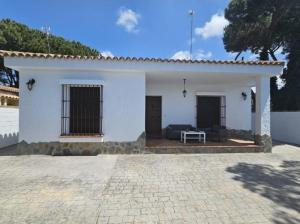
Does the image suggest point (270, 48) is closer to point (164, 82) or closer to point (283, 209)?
point (164, 82)

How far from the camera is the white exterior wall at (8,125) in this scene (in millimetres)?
10961

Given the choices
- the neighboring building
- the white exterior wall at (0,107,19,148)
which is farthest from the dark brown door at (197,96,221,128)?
the neighboring building

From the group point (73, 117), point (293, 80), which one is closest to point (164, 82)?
point (73, 117)

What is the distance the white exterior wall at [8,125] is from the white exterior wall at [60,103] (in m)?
3.09

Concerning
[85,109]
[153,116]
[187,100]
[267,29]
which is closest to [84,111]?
[85,109]

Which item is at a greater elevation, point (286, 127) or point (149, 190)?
point (286, 127)

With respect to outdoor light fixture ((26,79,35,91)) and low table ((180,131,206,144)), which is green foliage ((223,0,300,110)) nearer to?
low table ((180,131,206,144))

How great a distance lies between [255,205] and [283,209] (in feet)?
1.62

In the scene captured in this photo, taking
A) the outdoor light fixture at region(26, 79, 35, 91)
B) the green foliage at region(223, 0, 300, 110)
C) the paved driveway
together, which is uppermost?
the green foliage at region(223, 0, 300, 110)

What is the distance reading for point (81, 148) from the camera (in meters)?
8.99

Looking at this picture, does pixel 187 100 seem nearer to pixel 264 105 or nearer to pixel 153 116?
pixel 153 116

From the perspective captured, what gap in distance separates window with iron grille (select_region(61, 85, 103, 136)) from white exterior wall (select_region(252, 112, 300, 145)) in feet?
36.6

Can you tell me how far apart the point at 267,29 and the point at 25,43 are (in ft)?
71.6

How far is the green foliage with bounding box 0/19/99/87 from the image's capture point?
21281 mm
